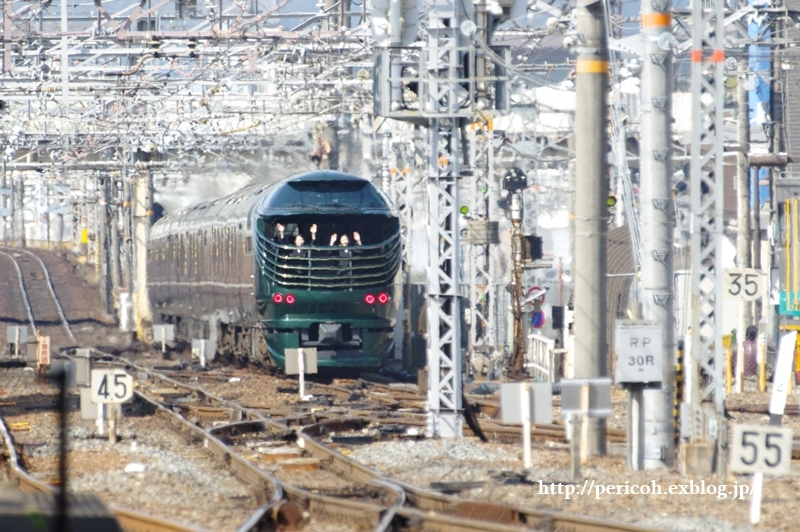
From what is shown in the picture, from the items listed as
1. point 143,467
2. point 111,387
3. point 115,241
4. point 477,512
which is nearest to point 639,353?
point 477,512

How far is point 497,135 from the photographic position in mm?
27203

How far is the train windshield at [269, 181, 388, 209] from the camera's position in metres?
22.5

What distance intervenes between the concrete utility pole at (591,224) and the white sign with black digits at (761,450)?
3262 millimetres

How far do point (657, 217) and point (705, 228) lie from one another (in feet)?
1.98

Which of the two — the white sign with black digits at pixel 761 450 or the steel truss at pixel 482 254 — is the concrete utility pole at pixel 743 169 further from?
the white sign with black digits at pixel 761 450

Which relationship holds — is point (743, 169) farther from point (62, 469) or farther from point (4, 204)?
point (4, 204)

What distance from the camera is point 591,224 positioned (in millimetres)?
12281

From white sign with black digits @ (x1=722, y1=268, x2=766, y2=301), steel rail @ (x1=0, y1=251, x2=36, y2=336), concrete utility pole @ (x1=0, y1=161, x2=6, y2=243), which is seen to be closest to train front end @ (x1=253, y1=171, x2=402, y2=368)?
white sign with black digits @ (x1=722, y1=268, x2=766, y2=301)

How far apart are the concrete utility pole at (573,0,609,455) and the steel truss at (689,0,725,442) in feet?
3.23

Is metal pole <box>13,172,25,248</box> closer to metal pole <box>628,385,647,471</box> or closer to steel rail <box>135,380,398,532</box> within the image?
steel rail <box>135,380,398,532</box>

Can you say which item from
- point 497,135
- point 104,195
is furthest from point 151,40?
point 104,195

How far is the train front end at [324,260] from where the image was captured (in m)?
22.2

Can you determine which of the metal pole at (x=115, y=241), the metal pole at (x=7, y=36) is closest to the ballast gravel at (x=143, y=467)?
the metal pole at (x=7, y=36)

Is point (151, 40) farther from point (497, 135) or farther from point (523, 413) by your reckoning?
point (523, 413)
